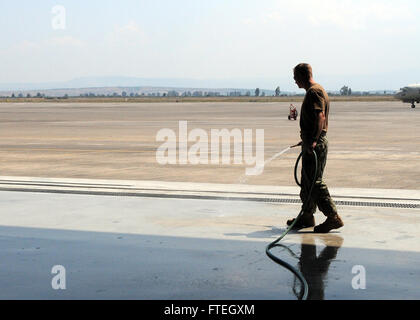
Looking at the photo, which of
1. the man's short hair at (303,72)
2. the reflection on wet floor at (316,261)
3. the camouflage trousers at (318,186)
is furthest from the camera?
the man's short hair at (303,72)

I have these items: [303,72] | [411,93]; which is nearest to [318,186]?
[303,72]

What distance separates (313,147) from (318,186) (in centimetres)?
51

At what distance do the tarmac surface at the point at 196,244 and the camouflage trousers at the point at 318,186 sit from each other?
369mm

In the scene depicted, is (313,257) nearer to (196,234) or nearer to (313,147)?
(196,234)

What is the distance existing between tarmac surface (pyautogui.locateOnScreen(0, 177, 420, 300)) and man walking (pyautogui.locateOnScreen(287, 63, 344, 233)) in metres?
0.30

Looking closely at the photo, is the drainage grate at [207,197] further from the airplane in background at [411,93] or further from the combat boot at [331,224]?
the airplane in background at [411,93]

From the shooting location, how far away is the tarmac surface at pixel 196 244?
20.8 feet

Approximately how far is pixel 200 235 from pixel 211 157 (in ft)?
37.4

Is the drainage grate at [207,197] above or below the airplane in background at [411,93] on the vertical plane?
below

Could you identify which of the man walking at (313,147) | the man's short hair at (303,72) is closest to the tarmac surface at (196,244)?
the man walking at (313,147)

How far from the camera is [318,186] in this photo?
30.2ft

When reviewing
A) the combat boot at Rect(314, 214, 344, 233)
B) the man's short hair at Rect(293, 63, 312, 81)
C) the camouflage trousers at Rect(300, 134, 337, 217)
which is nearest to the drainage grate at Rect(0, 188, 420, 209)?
the camouflage trousers at Rect(300, 134, 337, 217)

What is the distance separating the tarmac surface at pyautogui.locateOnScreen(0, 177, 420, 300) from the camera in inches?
250
